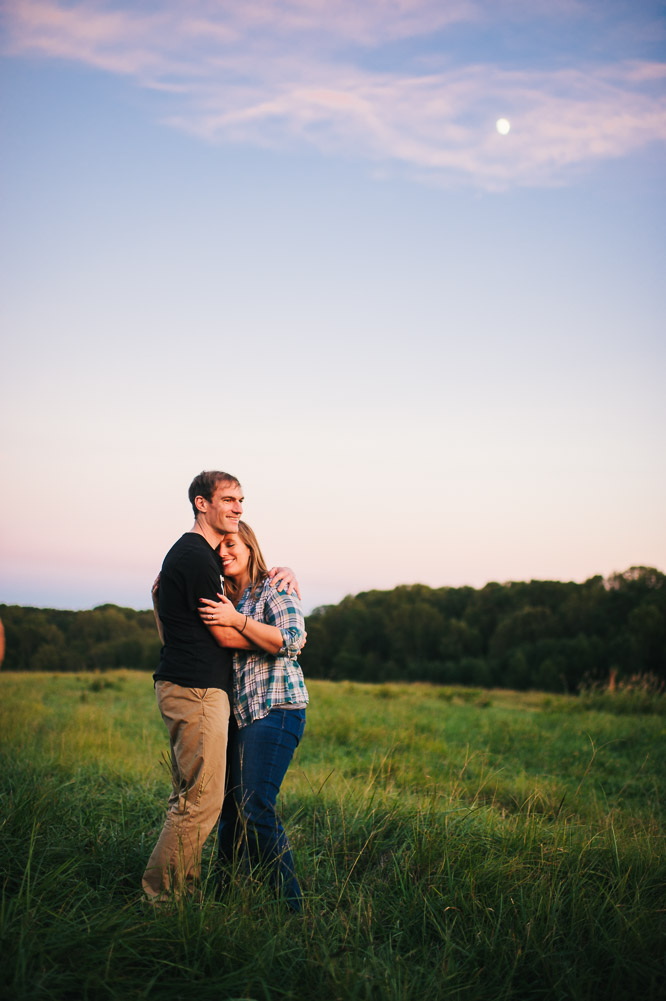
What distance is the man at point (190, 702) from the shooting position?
125 inches

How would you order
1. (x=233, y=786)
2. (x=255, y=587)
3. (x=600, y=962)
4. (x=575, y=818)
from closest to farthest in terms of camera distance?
(x=600, y=962) → (x=233, y=786) → (x=255, y=587) → (x=575, y=818)

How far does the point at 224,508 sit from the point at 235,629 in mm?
690

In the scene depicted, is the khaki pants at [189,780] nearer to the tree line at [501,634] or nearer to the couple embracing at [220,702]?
the couple embracing at [220,702]

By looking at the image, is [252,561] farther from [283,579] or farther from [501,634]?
[501,634]

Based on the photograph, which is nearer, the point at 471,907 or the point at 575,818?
the point at 471,907

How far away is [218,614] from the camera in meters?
3.33

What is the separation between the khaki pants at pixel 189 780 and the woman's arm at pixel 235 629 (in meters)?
0.29

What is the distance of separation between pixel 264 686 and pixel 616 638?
168 feet

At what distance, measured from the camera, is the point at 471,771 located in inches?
292

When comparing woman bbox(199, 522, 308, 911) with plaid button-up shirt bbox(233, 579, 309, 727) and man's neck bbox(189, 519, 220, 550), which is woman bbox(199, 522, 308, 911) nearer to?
plaid button-up shirt bbox(233, 579, 309, 727)

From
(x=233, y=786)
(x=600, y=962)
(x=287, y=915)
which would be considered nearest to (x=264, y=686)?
(x=233, y=786)

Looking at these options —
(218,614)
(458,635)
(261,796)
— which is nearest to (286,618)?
(218,614)

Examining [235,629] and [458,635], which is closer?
[235,629]

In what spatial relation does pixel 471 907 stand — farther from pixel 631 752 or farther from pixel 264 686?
pixel 631 752
